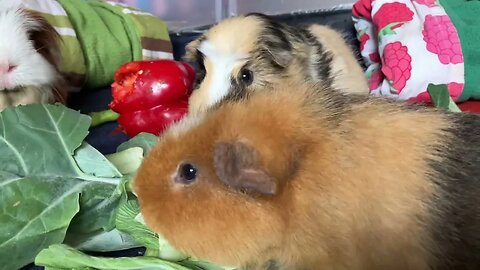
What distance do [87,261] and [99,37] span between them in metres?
1.36

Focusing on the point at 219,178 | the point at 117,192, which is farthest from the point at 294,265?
the point at 117,192

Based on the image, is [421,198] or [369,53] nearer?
[421,198]

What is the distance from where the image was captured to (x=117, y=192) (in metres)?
1.37

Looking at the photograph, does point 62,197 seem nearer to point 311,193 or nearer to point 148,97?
point 311,193

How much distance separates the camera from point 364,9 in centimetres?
253

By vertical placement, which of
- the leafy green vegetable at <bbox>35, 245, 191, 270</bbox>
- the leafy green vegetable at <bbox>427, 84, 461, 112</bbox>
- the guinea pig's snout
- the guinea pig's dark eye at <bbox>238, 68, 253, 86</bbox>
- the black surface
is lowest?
the black surface

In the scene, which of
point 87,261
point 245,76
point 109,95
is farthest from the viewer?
point 109,95

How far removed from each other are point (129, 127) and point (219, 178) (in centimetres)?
100

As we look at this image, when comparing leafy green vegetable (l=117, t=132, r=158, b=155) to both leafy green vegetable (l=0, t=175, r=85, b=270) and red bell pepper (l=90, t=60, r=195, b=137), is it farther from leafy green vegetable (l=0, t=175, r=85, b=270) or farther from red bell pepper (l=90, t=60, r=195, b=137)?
red bell pepper (l=90, t=60, r=195, b=137)

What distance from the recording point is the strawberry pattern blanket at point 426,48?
2184 millimetres

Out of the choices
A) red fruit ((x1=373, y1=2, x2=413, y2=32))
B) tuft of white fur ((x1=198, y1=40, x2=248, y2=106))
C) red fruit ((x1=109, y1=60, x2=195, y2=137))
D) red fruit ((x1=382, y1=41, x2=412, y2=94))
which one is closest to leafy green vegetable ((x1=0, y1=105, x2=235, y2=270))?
tuft of white fur ((x1=198, y1=40, x2=248, y2=106))

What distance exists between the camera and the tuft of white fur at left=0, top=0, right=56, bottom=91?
1.70 metres

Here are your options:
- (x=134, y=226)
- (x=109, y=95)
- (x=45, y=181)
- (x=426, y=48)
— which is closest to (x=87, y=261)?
(x=134, y=226)

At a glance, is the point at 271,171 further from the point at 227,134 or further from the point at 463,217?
the point at 463,217
